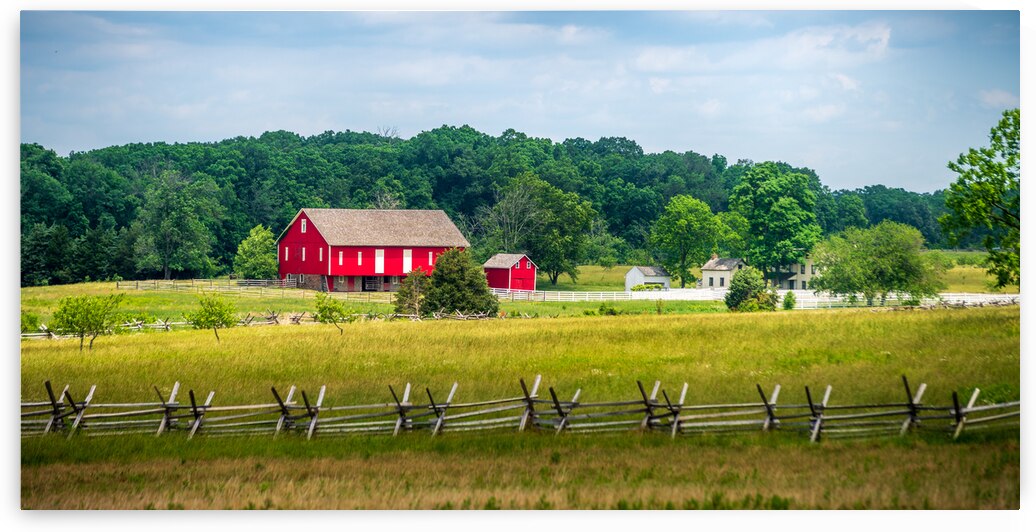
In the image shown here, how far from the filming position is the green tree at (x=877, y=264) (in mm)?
18922

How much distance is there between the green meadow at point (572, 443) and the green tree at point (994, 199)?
4.43 feet

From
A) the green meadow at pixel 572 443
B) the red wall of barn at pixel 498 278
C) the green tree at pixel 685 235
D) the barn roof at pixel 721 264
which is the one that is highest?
the green tree at pixel 685 235

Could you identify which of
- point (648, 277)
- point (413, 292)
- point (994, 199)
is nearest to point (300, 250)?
point (413, 292)

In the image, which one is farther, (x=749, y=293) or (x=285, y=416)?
(x=749, y=293)

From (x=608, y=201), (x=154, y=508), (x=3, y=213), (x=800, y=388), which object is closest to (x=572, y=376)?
(x=800, y=388)

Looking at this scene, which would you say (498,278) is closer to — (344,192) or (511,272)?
(511,272)

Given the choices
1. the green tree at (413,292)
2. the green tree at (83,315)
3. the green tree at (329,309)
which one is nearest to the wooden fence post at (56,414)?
the green tree at (83,315)

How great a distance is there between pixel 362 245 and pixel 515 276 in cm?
557

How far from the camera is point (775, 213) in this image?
901 inches

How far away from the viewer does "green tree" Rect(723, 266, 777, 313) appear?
2506cm

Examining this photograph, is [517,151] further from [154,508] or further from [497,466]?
[154,508]

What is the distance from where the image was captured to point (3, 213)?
1287 cm

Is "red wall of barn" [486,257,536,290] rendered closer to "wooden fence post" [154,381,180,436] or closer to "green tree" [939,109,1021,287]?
"wooden fence post" [154,381,180,436]

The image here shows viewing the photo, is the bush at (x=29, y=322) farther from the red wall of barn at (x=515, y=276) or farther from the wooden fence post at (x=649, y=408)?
the red wall of barn at (x=515, y=276)
